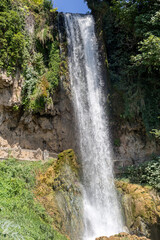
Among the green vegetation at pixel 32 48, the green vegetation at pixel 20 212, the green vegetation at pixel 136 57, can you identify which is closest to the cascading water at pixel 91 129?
the green vegetation at pixel 136 57

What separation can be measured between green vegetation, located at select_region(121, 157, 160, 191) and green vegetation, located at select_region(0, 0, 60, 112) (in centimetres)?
681

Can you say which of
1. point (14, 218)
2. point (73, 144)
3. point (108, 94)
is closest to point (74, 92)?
point (108, 94)

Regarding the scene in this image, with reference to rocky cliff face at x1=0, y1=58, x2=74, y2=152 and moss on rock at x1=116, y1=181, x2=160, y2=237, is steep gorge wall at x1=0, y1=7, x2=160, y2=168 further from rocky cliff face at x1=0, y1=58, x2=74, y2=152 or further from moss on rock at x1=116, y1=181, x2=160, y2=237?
moss on rock at x1=116, y1=181, x2=160, y2=237

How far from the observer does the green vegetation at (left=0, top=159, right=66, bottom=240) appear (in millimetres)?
4602

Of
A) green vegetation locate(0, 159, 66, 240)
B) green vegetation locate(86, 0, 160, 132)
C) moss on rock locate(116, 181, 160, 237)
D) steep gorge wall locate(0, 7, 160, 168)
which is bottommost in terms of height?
moss on rock locate(116, 181, 160, 237)

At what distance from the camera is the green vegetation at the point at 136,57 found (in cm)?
1309

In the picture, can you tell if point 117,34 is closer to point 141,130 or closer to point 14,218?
point 141,130

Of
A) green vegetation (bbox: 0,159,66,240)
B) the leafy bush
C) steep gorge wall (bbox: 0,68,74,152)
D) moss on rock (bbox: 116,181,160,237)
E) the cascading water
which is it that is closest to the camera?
green vegetation (bbox: 0,159,66,240)

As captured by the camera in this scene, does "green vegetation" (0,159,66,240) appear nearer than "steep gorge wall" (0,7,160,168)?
Yes

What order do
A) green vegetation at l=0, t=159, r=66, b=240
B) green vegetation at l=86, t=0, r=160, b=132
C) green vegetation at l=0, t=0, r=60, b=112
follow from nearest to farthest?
green vegetation at l=0, t=159, r=66, b=240 < green vegetation at l=0, t=0, r=60, b=112 < green vegetation at l=86, t=0, r=160, b=132

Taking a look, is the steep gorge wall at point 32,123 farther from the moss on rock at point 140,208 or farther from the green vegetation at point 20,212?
the moss on rock at point 140,208

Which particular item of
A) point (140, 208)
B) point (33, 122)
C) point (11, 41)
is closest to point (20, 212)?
point (140, 208)

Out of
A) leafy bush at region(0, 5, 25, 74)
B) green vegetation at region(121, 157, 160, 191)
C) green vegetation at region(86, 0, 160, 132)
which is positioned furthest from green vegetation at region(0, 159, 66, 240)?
green vegetation at region(86, 0, 160, 132)

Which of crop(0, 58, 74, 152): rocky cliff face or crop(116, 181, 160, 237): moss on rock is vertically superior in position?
crop(0, 58, 74, 152): rocky cliff face
